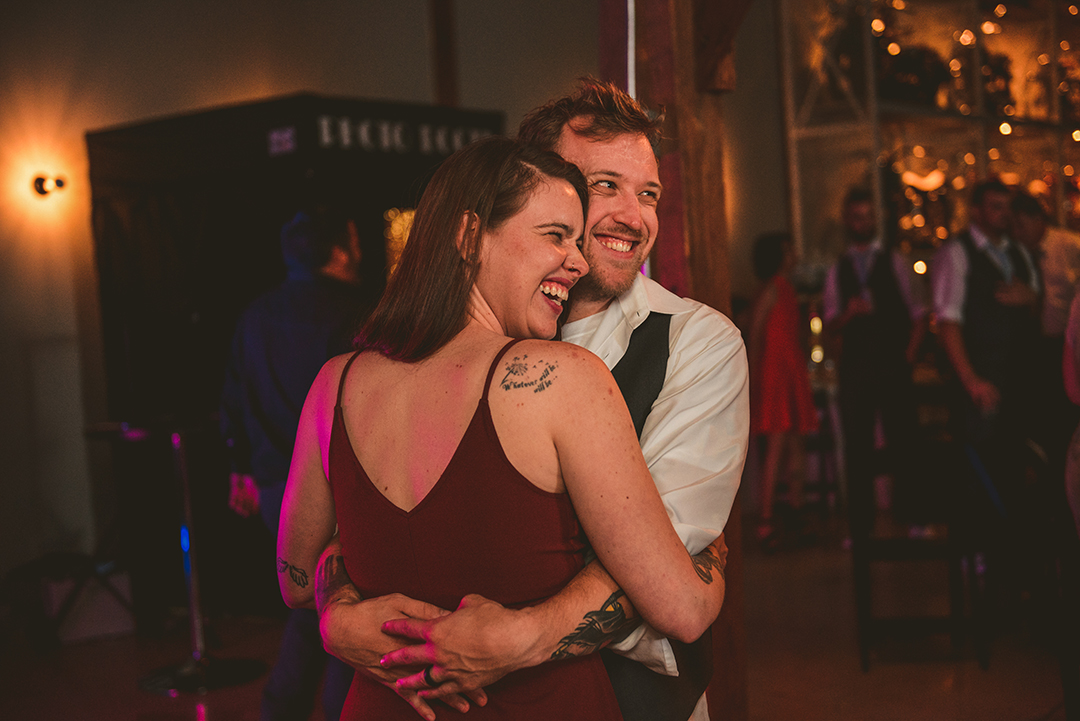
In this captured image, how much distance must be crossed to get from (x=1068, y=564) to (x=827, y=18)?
19.0 feet

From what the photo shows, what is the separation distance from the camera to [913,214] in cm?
774

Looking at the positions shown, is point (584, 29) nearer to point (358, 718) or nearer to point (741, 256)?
point (741, 256)

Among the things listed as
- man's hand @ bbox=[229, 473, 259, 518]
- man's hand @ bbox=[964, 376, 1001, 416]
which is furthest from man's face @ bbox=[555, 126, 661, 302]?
man's hand @ bbox=[964, 376, 1001, 416]

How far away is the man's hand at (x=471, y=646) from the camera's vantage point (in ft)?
4.01

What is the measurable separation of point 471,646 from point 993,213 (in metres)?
4.26

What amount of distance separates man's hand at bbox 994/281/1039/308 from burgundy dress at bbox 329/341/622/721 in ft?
12.8

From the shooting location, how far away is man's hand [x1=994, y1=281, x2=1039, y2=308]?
4555 mm

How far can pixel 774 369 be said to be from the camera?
6320 mm

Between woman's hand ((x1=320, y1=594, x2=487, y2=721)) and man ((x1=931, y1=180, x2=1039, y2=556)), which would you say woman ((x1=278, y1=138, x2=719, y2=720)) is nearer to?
woman's hand ((x1=320, y1=594, x2=487, y2=721))

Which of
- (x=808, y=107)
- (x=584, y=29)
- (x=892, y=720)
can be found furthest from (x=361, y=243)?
(x=808, y=107)

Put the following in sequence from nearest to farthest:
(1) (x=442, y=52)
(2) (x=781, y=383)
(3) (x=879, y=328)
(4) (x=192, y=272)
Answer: (4) (x=192, y=272) < (3) (x=879, y=328) < (2) (x=781, y=383) < (1) (x=442, y=52)

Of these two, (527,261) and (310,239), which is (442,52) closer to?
(310,239)

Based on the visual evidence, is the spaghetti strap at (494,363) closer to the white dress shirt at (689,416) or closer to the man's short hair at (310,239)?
the white dress shirt at (689,416)

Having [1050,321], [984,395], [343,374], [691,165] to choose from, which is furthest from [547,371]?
[1050,321]
